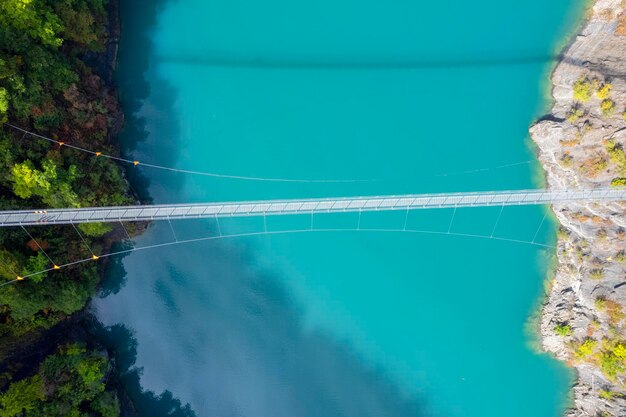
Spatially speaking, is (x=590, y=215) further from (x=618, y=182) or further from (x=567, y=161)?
(x=567, y=161)

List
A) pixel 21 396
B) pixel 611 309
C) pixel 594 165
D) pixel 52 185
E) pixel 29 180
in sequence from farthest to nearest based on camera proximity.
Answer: pixel 611 309 < pixel 594 165 < pixel 21 396 < pixel 52 185 < pixel 29 180

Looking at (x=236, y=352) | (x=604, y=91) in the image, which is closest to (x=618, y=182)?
(x=604, y=91)

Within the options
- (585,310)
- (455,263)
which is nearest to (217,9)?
(455,263)

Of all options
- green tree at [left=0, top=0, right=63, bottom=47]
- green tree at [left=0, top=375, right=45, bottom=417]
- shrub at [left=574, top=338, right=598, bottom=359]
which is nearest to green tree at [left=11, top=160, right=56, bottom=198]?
green tree at [left=0, top=0, right=63, bottom=47]

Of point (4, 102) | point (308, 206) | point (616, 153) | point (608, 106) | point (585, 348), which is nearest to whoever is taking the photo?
point (4, 102)

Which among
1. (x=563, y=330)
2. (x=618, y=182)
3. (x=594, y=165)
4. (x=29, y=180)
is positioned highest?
(x=594, y=165)
